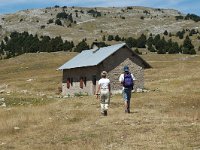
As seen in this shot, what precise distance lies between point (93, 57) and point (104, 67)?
3450mm

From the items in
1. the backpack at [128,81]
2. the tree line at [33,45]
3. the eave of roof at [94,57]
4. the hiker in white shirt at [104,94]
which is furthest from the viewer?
the tree line at [33,45]

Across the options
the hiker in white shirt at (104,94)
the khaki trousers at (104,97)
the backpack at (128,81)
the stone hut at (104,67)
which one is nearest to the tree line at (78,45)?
the stone hut at (104,67)

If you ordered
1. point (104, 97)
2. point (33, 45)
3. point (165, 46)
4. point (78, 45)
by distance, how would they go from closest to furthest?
point (104, 97), point (165, 46), point (78, 45), point (33, 45)

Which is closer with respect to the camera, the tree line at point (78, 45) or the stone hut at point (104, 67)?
the stone hut at point (104, 67)

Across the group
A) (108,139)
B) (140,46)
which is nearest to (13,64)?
(140,46)

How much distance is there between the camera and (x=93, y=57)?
5469 centimetres

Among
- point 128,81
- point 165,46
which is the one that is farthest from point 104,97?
point 165,46

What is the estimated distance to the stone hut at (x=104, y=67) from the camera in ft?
170

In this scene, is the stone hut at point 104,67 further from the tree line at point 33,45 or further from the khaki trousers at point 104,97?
the tree line at point 33,45

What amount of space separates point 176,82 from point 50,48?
3576 inches

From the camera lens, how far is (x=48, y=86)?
234 ft

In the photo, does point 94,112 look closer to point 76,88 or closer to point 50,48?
point 76,88

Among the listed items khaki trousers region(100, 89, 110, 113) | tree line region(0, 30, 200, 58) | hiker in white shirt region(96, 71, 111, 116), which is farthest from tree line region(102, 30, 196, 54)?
khaki trousers region(100, 89, 110, 113)

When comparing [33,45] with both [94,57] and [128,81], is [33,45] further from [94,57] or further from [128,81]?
[128,81]
